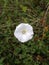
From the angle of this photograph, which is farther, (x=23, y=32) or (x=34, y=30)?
(x=34, y=30)

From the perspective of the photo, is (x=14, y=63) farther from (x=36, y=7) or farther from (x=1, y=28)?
(x=36, y=7)

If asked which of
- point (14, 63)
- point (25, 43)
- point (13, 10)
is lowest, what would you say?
point (14, 63)

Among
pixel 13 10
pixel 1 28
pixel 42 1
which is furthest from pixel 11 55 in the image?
pixel 42 1
